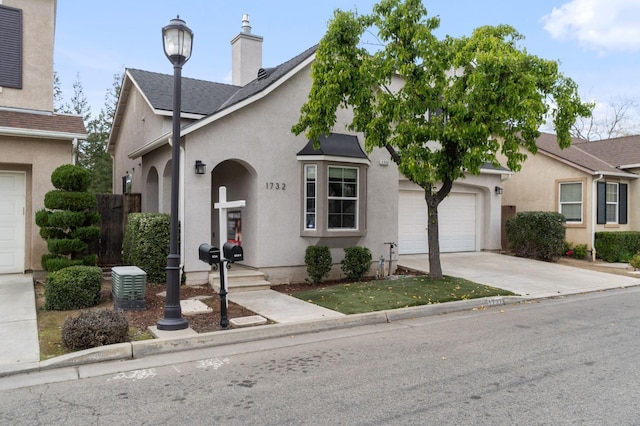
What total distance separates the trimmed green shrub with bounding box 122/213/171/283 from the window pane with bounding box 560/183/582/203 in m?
15.1

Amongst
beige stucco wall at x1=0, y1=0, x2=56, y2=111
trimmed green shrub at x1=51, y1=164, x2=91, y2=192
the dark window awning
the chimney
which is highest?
the chimney

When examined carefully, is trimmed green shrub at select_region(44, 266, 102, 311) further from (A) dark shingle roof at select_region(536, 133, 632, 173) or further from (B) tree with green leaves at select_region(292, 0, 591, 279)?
(A) dark shingle roof at select_region(536, 133, 632, 173)

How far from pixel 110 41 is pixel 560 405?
15.5 meters

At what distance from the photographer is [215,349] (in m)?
6.25

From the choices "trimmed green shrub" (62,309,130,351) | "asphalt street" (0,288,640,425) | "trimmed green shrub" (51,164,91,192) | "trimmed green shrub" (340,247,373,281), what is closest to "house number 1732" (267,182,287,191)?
"trimmed green shrub" (340,247,373,281)

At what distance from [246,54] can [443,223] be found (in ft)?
29.8

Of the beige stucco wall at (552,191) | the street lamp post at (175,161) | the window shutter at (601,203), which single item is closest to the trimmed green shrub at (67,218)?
the street lamp post at (175,161)

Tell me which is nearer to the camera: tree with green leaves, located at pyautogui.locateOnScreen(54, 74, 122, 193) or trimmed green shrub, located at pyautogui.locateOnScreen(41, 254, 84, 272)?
trimmed green shrub, located at pyautogui.locateOnScreen(41, 254, 84, 272)

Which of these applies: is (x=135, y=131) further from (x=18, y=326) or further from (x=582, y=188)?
(x=582, y=188)

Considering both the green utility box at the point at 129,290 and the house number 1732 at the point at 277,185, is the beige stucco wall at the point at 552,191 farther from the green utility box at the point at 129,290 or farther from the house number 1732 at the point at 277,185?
the green utility box at the point at 129,290

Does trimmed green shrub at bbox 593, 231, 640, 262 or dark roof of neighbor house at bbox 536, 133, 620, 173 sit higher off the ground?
dark roof of neighbor house at bbox 536, 133, 620, 173

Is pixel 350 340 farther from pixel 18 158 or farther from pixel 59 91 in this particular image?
pixel 59 91

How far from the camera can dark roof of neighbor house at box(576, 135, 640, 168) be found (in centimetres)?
1917

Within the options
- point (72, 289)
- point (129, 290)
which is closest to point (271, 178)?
point (129, 290)
